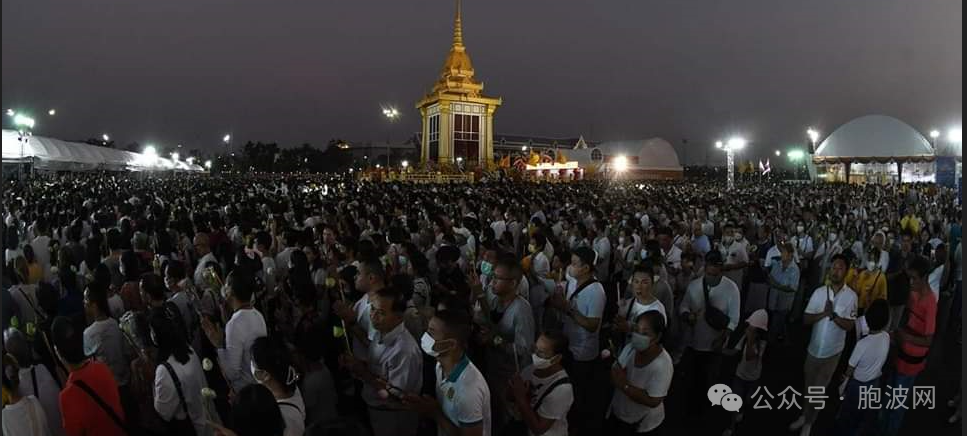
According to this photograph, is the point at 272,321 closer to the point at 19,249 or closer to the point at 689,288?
the point at 689,288

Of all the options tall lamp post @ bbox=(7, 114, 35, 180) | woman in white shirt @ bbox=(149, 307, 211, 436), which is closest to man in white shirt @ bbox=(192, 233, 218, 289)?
woman in white shirt @ bbox=(149, 307, 211, 436)

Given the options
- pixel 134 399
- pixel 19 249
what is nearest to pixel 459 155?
pixel 19 249

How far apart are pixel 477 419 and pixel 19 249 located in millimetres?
7316

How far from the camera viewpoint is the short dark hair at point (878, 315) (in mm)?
4277

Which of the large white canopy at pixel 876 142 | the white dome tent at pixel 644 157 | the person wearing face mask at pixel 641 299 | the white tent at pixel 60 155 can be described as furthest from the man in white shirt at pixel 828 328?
the white dome tent at pixel 644 157

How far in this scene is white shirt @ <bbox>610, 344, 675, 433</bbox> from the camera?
3650mm

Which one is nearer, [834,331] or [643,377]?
[643,377]

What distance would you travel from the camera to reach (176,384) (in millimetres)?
3326

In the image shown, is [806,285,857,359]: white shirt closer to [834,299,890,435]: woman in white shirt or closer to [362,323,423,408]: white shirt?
[834,299,890,435]: woman in white shirt

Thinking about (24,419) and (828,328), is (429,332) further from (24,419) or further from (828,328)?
(828,328)

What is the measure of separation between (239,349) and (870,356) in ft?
15.3

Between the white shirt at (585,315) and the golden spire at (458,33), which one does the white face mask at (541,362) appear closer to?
the white shirt at (585,315)

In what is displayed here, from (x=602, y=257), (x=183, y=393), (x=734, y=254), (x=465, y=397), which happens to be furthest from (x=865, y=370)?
(x=183, y=393)

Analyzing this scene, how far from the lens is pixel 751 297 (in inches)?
296
